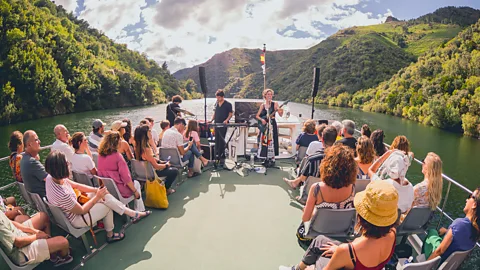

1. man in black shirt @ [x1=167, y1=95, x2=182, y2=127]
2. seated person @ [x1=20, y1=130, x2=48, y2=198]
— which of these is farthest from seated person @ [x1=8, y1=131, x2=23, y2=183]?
man in black shirt @ [x1=167, y1=95, x2=182, y2=127]

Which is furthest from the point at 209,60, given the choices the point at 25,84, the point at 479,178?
the point at 479,178

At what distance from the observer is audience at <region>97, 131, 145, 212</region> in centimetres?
323

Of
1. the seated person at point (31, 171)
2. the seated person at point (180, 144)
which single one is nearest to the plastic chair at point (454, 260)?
the seated person at point (31, 171)

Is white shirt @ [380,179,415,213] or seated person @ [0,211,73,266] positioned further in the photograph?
white shirt @ [380,179,415,213]

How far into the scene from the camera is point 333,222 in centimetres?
254

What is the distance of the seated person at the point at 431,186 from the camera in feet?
8.99

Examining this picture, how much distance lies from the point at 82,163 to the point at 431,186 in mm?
3941

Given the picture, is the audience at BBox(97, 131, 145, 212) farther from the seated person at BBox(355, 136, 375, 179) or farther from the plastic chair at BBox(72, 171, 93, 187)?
the seated person at BBox(355, 136, 375, 179)

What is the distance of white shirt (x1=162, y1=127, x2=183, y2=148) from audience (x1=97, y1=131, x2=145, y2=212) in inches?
57.6

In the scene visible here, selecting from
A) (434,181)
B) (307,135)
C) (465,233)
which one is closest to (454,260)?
(465,233)

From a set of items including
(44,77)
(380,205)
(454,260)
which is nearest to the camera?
(380,205)

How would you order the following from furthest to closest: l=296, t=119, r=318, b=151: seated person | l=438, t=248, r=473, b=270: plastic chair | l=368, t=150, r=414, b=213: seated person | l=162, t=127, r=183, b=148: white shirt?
l=296, t=119, r=318, b=151: seated person < l=162, t=127, r=183, b=148: white shirt < l=368, t=150, r=414, b=213: seated person < l=438, t=248, r=473, b=270: plastic chair

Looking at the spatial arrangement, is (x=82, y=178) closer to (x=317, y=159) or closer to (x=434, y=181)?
(x=317, y=159)

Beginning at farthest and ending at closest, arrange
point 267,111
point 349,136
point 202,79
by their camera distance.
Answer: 1. point 202,79
2. point 267,111
3. point 349,136
